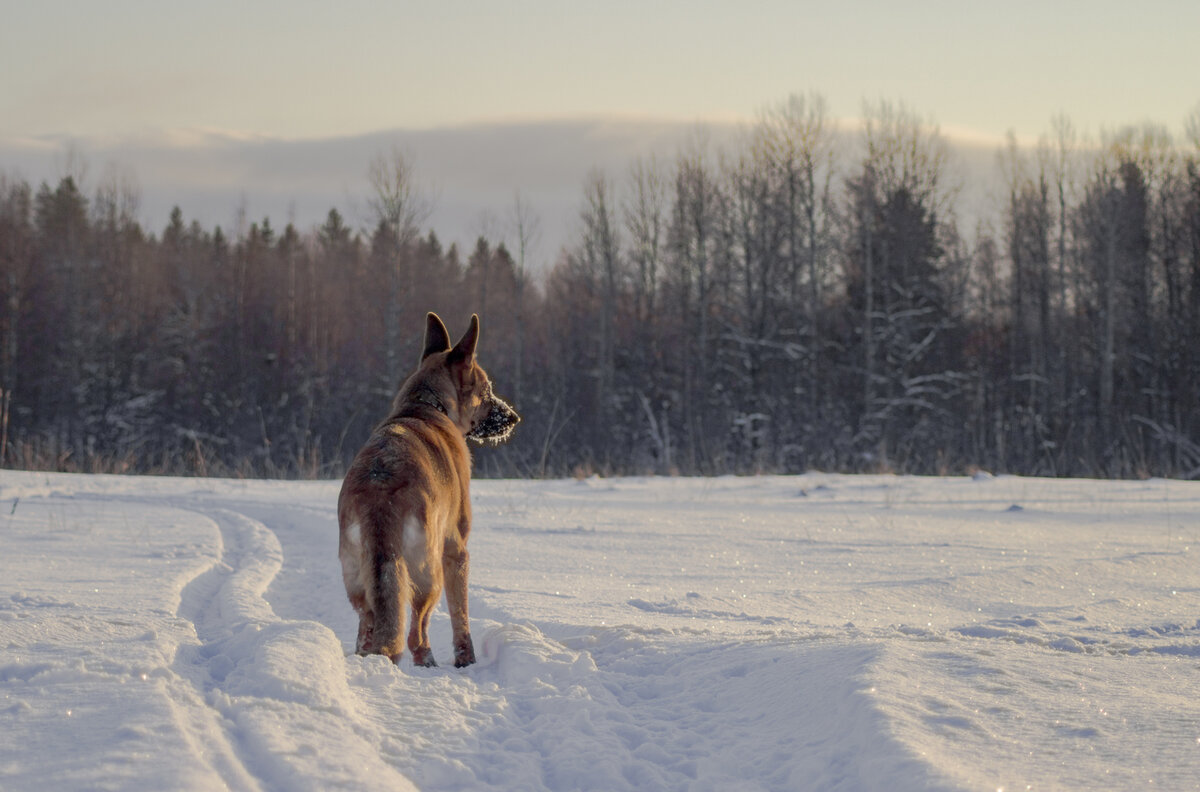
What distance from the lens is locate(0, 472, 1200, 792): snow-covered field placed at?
94.9 inches

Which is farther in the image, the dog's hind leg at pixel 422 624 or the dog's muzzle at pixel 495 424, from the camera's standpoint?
the dog's muzzle at pixel 495 424

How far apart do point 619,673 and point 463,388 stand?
Result: 214cm

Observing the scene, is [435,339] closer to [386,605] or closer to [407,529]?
[407,529]

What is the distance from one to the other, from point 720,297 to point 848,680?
35611 mm

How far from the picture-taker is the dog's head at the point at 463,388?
506 cm

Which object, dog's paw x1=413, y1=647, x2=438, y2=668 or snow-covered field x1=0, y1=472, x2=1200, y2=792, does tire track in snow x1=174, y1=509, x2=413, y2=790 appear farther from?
dog's paw x1=413, y1=647, x2=438, y2=668

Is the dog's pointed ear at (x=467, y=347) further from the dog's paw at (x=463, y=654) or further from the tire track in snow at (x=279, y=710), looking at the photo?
the tire track in snow at (x=279, y=710)

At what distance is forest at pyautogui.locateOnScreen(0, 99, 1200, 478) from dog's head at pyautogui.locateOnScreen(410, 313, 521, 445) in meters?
23.5

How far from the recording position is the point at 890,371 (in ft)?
108

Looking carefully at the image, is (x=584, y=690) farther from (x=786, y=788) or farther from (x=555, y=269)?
(x=555, y=269)

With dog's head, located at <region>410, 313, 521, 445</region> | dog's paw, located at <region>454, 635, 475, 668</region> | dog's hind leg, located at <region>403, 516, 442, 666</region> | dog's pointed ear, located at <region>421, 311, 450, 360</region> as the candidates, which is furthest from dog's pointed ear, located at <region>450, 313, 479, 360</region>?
dog's paw, located at <region>454, 635, 475, 668</region>

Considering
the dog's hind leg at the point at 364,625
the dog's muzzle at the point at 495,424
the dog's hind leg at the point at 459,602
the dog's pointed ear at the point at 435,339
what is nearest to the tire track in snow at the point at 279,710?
the dog's hind leg at the point at 364,625

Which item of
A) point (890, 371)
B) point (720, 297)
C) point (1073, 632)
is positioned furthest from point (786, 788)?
point (720, 297)

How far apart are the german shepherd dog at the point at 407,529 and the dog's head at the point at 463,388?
0.56 ft
